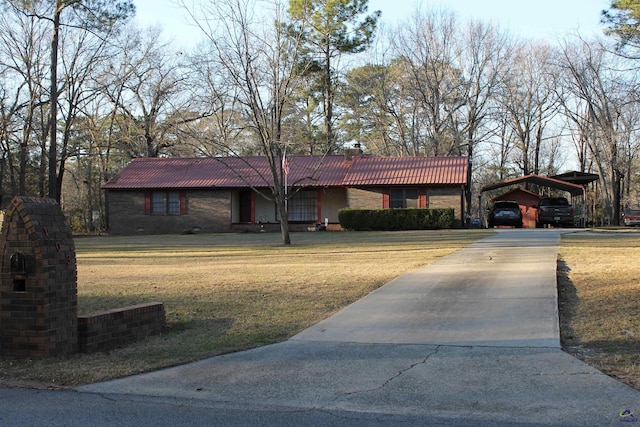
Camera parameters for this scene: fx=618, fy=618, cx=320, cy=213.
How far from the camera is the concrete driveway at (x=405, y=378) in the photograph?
4.69m

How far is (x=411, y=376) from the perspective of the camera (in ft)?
18.5

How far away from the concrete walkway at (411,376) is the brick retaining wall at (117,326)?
113 cm

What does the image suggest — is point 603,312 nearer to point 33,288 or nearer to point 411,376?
point 411,376

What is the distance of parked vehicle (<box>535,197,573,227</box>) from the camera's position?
32062mm

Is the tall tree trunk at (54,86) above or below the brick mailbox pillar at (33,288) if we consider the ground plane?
above

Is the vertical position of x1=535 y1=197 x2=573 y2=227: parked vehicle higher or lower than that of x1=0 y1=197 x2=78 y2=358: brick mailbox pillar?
higher

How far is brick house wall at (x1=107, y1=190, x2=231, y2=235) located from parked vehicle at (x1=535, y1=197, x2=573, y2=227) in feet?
55.9

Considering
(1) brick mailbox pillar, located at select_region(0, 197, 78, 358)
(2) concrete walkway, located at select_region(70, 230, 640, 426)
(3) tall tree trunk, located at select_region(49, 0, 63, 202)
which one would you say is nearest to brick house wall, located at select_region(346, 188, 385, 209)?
(3) tall tree trunk, located at select_region(49, 0, 63, 202)

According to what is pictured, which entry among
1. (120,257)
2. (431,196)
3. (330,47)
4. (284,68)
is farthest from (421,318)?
(330,47)

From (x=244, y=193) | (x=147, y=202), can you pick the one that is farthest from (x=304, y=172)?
(x=147, y=202)

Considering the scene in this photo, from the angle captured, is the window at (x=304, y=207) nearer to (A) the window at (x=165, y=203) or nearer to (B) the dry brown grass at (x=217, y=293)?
(A) the window at (x=165, y=203)

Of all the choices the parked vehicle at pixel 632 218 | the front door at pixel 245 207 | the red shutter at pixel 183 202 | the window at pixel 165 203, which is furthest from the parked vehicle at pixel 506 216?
the window at pixel 165 203

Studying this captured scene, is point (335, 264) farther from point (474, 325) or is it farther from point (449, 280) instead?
point (474, 325)

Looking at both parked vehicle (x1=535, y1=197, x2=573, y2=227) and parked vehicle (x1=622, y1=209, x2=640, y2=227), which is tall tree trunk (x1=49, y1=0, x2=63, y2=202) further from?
parked vehicle (x1=622, y1=209, x2=640, y2=227)
